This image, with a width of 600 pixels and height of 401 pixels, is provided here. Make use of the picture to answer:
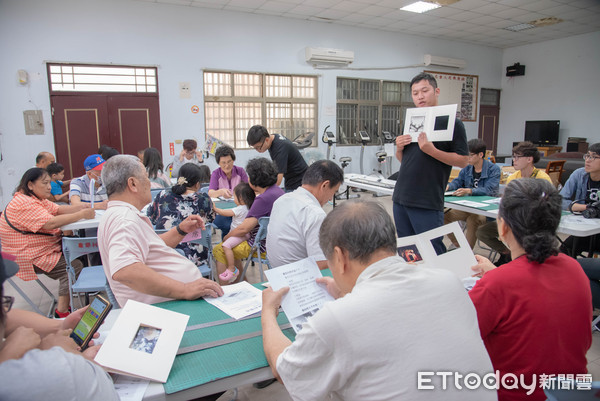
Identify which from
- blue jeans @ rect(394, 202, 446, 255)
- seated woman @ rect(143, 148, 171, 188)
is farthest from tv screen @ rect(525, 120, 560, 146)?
seated woman @ rect(143, 148, 171, 188)

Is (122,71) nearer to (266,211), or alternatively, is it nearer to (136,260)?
(266,211)

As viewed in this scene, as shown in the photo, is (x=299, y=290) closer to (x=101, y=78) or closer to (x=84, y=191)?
(x=84, y=191)

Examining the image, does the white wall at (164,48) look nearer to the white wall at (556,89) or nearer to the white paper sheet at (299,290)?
the white wall at (556,89)

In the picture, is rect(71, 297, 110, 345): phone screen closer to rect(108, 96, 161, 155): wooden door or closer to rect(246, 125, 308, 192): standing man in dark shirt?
rect(246, 125, 308, 192): standing man in dark shirt

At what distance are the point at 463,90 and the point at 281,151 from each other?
795 centimetres

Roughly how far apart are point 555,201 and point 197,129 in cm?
664

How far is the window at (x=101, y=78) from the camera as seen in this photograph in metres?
6.04

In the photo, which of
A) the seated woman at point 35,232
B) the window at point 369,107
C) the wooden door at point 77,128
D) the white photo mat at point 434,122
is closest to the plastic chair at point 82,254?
the seated woman at point 35,232

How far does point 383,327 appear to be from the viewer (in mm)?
810

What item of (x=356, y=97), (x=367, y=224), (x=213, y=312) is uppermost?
A: (x=356, y=97)

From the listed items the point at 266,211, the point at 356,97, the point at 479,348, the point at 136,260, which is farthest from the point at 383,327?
the point at 356,97

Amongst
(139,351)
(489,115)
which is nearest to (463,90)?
(489,115)

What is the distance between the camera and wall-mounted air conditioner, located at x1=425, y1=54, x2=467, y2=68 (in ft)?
30.1

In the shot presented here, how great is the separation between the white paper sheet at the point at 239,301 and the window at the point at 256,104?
19.8 feet
